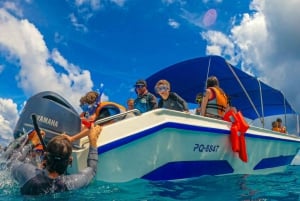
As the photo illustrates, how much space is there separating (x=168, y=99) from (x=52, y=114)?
2399 mm

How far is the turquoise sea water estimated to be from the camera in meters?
3.45

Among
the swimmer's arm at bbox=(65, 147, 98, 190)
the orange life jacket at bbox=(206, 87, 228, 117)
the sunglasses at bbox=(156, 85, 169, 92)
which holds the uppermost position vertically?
the sunglasses at bbox=(156, 85, 169, 92)

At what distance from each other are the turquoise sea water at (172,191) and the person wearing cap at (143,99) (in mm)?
1517

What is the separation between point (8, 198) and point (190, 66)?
5.95m

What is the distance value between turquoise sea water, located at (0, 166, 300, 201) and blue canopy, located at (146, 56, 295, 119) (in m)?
3.30

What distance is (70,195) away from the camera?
3312mm

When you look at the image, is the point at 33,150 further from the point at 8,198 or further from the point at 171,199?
the point at 171,199

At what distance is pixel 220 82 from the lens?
8.96 metres

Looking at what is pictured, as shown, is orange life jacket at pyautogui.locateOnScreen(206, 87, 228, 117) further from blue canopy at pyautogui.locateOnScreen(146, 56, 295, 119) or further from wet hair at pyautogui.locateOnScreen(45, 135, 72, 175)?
wet hair at pyautogui.locateOnScreen(45, 135, 72, 175)

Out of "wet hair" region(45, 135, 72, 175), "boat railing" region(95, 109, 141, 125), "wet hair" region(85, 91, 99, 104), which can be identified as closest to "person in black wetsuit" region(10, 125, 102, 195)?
"wet hair" region(45, 135, 72, 175)

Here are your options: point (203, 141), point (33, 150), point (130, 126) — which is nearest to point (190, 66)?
point (203, 141)

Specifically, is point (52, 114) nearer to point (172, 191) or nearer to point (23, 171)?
point (23, 171)

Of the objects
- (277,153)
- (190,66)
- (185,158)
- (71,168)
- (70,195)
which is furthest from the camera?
(190,66)

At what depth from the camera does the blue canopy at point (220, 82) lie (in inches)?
320
